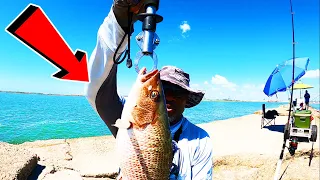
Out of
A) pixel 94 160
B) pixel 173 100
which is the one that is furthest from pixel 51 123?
pixel 173 100

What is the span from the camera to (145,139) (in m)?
1.65

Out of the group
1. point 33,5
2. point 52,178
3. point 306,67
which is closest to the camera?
point 33,5

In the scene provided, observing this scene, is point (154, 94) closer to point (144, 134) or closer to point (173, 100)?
point (144, 134)

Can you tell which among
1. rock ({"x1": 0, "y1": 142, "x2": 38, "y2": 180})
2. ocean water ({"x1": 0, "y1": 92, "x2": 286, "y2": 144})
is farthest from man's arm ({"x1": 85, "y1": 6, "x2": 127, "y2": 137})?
ocean water ({"x1": 0, "y1": 92, "x2": 286, "y2": 144})

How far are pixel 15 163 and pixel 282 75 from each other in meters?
12.3

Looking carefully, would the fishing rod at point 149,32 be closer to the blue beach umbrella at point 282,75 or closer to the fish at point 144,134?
the fish at point 144,134

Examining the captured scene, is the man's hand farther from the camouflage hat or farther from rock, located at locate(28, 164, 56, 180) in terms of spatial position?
rock, located at locate(28, 164, 56, 180)

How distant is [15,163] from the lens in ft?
14.5

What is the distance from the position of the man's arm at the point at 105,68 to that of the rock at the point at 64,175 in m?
3.54

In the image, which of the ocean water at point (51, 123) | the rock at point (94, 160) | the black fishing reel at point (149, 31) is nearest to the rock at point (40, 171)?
the rock at point (94, 160)

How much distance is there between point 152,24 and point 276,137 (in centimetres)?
1275

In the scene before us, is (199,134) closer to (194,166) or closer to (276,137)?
(194,166)

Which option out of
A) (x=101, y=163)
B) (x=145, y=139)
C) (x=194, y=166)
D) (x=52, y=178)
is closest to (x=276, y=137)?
(x=101, y=163)

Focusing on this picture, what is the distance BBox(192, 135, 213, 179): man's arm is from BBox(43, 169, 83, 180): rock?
143 inches
